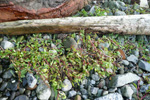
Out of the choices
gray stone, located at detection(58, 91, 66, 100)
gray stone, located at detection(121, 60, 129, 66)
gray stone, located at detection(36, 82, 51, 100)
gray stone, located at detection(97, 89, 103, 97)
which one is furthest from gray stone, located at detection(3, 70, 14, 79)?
gray stone, located at detection(121, 60, 129, 66)

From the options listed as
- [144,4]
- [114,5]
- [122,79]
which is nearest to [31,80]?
[122,79]

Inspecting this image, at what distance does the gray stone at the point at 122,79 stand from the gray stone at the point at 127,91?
7cm

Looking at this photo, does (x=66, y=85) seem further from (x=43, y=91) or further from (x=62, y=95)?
(x=43, y=91)

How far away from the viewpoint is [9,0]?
2.46m

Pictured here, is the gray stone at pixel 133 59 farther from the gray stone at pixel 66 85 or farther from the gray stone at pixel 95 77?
the gray stone at pixel 66 85

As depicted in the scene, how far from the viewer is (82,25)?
2762 mm

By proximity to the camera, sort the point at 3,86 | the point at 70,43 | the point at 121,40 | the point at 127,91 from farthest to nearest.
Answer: the point at 121,40 < the point at 70,43 < the point at 127,91 < the point at 3,86

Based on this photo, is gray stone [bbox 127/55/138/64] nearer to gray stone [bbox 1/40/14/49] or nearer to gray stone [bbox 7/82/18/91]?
gray stone [bbox 7/82/18/91]

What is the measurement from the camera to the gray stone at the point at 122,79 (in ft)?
7.72

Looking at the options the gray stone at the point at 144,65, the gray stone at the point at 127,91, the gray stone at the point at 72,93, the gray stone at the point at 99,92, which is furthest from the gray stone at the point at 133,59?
the gray stone at the point at 72,93

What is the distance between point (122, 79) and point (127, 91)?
0.67 feet

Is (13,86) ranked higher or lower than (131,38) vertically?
lower

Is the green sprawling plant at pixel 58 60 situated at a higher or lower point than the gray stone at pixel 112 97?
higher

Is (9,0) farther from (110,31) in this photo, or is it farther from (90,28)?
(110,31)
